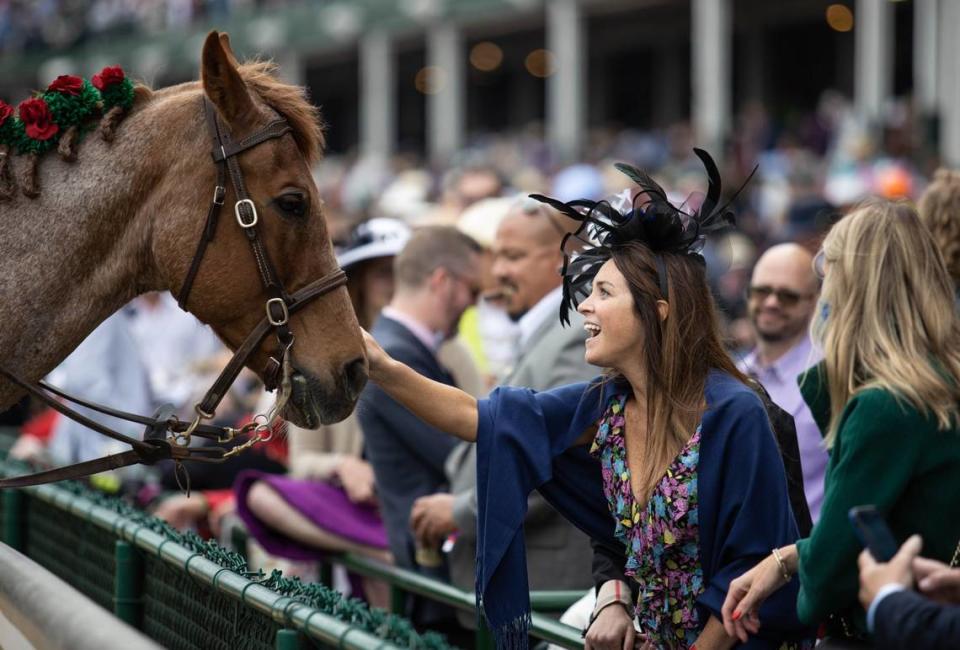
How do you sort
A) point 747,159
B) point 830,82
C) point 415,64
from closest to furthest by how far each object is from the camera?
point 747,159
point 830,82
point 415,64

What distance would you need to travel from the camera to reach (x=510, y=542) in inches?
135

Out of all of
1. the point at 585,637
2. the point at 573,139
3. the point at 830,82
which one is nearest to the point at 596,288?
the point at 585,637

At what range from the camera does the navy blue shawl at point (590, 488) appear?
3.18 m

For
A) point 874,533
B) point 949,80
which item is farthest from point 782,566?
point 949,80

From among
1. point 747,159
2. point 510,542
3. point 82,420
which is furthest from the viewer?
point 747,159

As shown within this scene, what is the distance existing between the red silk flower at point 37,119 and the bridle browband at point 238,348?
0.43m

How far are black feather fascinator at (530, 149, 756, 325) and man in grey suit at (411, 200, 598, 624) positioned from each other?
1.16m

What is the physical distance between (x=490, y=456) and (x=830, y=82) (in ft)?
80.1

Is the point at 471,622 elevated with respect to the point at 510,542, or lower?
lower

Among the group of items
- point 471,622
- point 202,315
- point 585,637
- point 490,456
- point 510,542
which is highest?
point 202,315

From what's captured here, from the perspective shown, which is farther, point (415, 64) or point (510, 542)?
point (415, 64)

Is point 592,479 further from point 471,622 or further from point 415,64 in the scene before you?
point 415,64

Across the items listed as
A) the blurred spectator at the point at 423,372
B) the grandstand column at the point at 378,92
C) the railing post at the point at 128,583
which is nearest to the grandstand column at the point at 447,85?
the grandstand column at the point at 378,92

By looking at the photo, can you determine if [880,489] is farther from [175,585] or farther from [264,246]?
[175,585]
